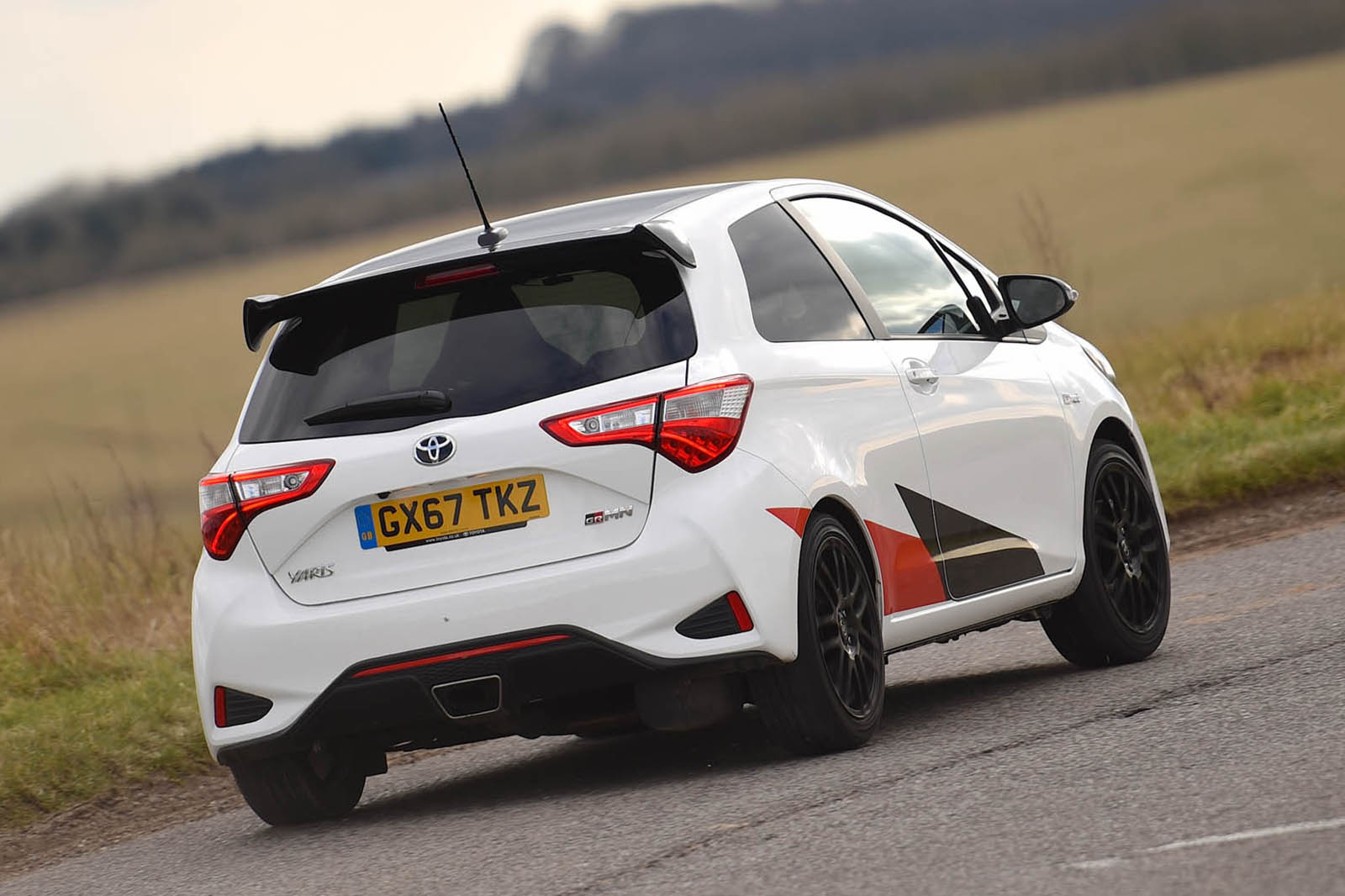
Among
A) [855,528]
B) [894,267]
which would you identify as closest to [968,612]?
[855,528]

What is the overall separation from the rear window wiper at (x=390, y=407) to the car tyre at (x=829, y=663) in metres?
1.14

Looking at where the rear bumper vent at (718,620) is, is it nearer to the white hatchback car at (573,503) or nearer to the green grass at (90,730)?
the white hatchback car at (573,503)

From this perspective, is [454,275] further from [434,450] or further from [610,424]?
[610,424]

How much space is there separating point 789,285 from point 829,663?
1.22 m

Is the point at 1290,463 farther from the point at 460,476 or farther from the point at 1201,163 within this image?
the point at 1201,163

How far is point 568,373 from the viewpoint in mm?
6035

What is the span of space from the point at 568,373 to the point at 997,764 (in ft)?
5.37

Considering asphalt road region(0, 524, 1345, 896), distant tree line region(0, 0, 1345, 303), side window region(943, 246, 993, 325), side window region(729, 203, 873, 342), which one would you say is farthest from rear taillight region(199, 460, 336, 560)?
distant tree line region(0, 0, 1345, 303)

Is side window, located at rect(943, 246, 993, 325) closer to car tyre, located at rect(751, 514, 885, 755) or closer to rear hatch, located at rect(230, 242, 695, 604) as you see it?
car tyre, located at rect(751, 514, 885, 755)

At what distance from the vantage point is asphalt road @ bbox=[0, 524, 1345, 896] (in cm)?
475

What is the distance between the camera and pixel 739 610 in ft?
19.3

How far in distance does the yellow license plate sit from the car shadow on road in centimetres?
98

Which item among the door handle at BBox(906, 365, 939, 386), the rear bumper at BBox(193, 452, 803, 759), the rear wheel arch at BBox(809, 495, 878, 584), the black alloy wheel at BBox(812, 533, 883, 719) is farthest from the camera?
the door handle at BBox(906, 365, 939, 386)

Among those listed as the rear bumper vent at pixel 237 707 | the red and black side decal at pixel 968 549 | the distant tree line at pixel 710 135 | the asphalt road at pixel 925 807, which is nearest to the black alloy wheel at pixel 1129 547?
→ the asphalt road at pixel 925 807
